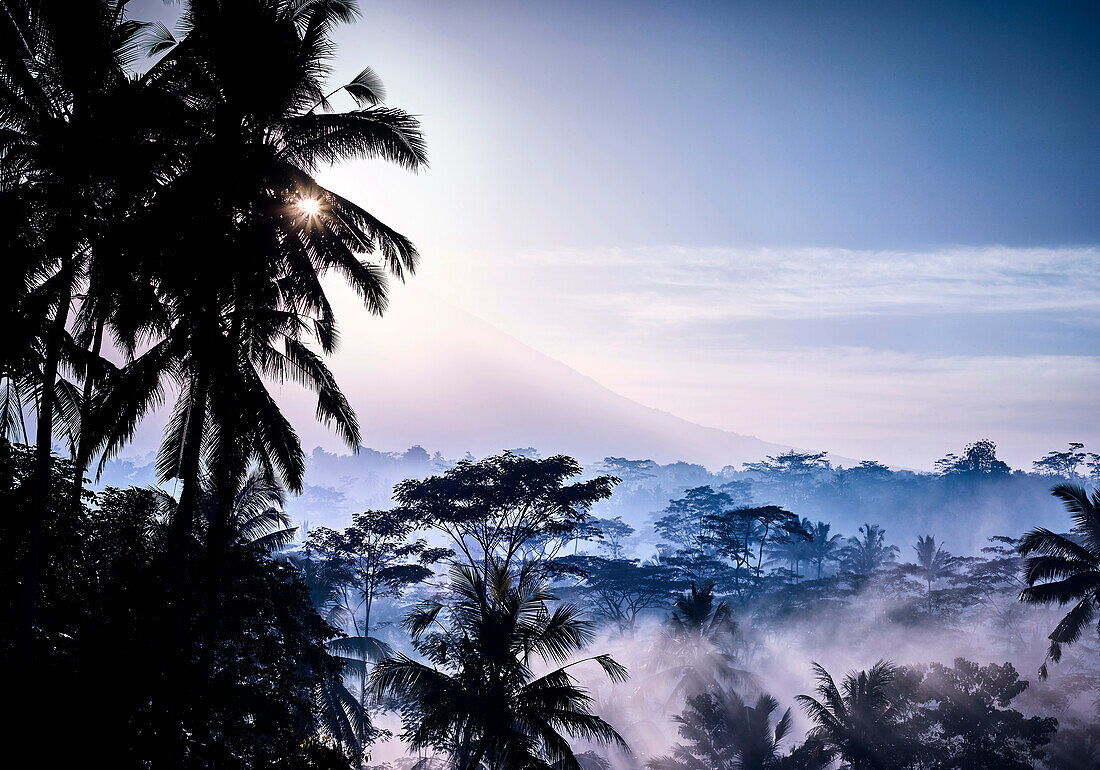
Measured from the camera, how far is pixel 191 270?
1009 cm

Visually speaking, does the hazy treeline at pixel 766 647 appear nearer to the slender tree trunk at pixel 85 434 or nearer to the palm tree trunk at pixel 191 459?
the palm tree trunk at pixel 191 459

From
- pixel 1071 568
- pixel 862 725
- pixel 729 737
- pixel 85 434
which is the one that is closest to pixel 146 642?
pixel 85 434

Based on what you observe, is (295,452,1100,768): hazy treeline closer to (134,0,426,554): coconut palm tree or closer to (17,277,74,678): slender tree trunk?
(134,0,426,554): coconut palm tree

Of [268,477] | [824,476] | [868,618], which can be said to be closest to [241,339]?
[268,477]

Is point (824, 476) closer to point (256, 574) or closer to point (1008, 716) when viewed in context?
point (1008, 716)

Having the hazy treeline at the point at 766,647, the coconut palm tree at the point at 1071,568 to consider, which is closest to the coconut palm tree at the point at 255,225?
the hazy treeline at the point at 766,647

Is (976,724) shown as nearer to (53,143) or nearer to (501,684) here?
(501,684)

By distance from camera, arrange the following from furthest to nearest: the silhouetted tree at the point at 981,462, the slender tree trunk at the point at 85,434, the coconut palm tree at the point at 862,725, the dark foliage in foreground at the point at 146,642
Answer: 1. the silhouetted tree at the point at 981,462
2. the coconut palm tree at the point at 862,725
3. the slender tree trunk at the point at 85,434
4. the dark foliage in foreground at the point at 146,642

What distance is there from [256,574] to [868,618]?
1793 inches

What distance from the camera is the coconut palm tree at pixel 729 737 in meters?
24.0

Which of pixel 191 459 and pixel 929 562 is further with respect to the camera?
pixel 929 562

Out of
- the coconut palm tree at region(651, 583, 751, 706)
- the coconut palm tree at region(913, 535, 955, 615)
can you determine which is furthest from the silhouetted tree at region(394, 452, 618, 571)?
the coconut palm tree at region(913, 535, 955, 615)

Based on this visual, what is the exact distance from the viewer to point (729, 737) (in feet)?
81.4

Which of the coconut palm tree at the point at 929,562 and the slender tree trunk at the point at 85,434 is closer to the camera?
the slender tree trunk at the point at 85,434
